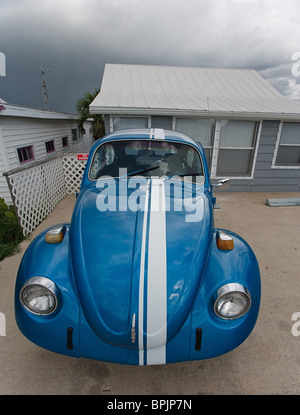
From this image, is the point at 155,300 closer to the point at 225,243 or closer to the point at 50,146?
the point at 225,243

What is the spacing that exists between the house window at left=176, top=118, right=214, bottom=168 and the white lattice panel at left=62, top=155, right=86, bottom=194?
3.47 m

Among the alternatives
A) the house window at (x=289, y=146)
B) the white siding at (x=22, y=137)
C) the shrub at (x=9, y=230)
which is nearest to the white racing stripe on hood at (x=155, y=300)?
the shrub at (x=9, y=230)

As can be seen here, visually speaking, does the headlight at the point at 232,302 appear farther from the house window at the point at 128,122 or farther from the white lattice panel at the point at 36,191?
the house window at the point at 128,122

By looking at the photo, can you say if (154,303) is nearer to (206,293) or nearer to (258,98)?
(206,293)

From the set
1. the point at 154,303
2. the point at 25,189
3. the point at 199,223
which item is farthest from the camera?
the point at 25,189

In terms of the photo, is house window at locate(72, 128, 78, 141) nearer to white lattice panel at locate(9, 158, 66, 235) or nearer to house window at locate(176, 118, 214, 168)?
white lattice panel at locate(9, 158, 66, 235)

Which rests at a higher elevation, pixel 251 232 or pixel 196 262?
pixel 196 262

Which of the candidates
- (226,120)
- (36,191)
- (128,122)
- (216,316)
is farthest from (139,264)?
(226,120)

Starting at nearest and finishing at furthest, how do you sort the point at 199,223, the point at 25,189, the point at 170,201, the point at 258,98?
the point at 199,223 → the point at 170,201 → the point at 25,189 → the point at 258,98

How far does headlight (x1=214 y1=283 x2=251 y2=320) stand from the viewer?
5.29ft

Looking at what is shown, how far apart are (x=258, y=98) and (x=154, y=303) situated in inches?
338

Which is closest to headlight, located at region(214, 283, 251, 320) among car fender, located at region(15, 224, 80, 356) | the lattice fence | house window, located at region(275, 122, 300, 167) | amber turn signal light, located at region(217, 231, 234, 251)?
amber turn signal light, located at region(217, 231, 234, 251)
